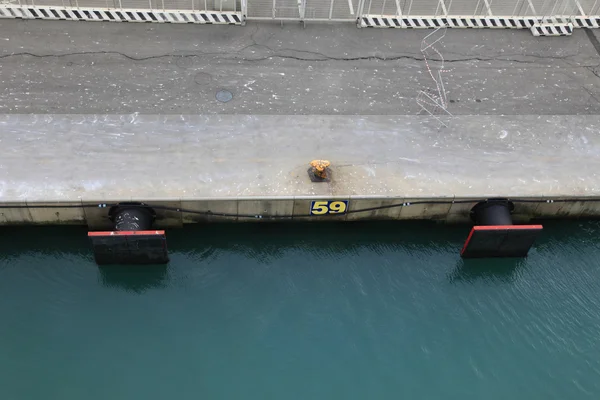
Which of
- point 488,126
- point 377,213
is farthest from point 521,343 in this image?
point 488,126

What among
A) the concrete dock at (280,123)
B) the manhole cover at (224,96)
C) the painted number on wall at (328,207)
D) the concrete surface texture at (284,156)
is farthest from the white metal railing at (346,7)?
the painted number on wall at (328,207)

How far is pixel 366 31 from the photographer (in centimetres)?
2656

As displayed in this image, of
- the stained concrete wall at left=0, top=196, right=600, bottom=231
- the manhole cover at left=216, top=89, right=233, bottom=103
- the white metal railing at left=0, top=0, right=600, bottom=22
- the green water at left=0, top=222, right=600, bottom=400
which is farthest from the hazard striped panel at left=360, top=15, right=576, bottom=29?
the green water at left=0, top=222, right=600, bottom=400

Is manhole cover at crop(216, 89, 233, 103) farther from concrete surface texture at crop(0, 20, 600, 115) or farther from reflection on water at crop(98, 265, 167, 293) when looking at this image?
reflection on water at crop(98, 265, 167, 293)

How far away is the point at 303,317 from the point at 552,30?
17.6 meters

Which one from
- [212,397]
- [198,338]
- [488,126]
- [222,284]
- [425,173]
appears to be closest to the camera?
[212,397]

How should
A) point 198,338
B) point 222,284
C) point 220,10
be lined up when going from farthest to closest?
point 220,10
point 222,284
point 198,338

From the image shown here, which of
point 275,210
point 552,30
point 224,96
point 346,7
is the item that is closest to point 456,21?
point 552,30

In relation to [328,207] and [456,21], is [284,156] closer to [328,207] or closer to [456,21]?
[328,207]

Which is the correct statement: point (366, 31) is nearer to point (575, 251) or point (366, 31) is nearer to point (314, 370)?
point (575, 251)

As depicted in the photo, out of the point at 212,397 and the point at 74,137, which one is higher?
the point at 74,137

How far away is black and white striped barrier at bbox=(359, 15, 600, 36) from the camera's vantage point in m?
26.8

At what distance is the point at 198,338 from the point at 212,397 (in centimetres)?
188

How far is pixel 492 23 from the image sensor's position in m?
27.4
